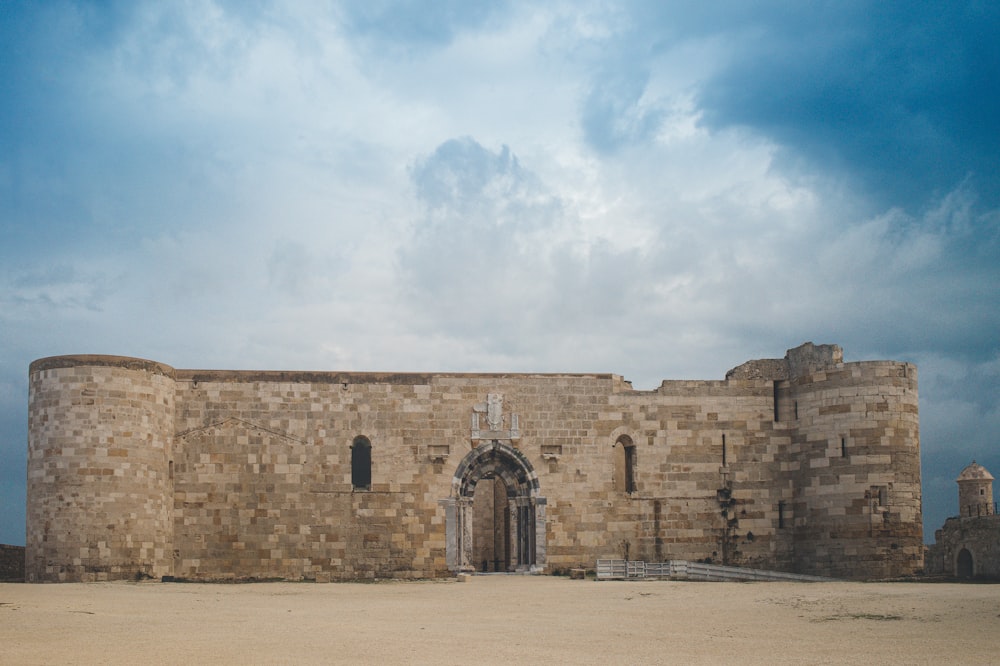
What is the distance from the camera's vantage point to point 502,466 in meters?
31.6

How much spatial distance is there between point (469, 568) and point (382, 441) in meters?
4.32

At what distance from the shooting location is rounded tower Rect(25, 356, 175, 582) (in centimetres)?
2720

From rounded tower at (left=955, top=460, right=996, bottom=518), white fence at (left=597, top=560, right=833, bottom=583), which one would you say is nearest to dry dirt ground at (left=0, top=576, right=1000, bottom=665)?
white fence at (left=597, top=560, right=833, bottom=583)

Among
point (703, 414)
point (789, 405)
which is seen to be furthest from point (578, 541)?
point (789, 405)

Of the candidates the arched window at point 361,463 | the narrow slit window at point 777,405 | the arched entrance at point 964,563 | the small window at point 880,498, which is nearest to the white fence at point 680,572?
the small window at point 880,498

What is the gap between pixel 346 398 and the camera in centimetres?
3084

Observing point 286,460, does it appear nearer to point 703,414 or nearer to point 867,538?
point 703,414

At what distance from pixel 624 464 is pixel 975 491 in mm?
31612

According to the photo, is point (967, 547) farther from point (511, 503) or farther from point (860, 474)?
point (511, 503)

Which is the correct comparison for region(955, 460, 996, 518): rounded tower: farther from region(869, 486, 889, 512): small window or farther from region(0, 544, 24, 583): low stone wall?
region(0, 544, 24, 583): low stone wall

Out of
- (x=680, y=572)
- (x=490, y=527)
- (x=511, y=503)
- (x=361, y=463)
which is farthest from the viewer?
(x=490, y=527)

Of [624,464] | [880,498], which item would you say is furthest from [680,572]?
[880,498]

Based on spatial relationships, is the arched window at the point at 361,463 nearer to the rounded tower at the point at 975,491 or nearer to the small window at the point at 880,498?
the small window at the point at 880,498

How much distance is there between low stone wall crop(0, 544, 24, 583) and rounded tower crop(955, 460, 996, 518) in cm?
4391
